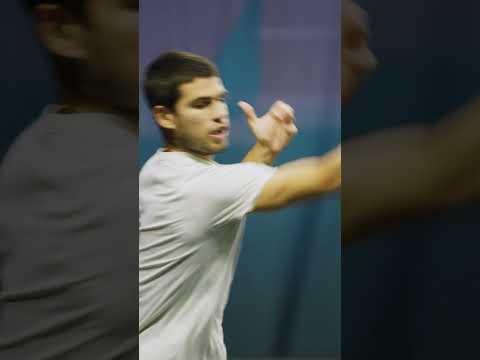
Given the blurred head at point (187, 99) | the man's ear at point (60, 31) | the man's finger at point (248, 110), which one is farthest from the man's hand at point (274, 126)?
the man's ear at point (60, 31)

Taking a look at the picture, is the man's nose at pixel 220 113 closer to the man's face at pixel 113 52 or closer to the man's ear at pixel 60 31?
the man's face at pixel 113 52

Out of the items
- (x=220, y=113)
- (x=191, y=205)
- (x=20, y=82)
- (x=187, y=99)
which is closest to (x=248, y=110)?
(x=220, y=113)

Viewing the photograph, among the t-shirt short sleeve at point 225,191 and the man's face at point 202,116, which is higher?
the man's face at point 202,116

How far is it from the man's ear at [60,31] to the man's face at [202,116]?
14.9 inches

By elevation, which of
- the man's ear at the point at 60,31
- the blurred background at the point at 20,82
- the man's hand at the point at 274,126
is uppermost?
the man's ear at the point at 60,31

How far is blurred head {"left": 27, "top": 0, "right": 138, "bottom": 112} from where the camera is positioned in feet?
5.77

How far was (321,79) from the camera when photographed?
1.77 meters

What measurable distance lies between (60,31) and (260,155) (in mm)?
793

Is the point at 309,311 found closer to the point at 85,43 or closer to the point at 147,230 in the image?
the point at 147,230

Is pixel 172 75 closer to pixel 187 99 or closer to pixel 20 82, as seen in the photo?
pixel 187 99

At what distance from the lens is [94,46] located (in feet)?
5.81

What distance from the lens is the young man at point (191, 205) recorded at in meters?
1.73

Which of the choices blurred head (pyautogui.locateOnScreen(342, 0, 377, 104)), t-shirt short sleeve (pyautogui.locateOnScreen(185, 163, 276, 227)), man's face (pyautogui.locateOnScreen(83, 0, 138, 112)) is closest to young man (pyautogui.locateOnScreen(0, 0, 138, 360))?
man's face (pyautogui.locateOnScreen(83, 0, 138, 112))

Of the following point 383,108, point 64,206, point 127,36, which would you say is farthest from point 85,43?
point 383,108
